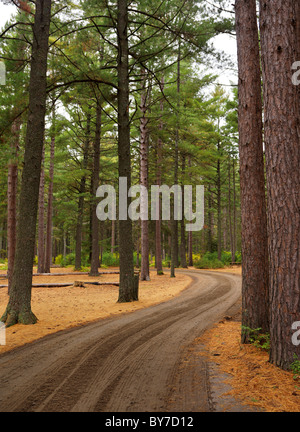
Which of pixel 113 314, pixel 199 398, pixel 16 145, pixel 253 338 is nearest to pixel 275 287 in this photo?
pixel 253 338

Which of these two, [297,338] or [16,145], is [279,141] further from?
[16,145]

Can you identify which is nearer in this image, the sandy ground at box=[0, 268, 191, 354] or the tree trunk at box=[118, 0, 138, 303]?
the sandy ground at box=[0, 268, 191, 354]

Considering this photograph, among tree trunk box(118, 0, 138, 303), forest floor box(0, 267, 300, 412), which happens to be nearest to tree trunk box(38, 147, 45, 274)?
forest floor box(0, 267, 300, 412)

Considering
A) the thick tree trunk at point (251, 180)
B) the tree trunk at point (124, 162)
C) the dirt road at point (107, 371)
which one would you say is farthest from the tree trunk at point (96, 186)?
the thick tree trunk at point (251, 180)

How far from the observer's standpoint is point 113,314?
325 inches

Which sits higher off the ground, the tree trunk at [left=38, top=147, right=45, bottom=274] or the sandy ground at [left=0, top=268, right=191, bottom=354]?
the tree trunk at [left=38, top=147, right=45, bottom=274]

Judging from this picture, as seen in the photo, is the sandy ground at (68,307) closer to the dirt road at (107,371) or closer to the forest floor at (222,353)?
the forest floor at (222,353)

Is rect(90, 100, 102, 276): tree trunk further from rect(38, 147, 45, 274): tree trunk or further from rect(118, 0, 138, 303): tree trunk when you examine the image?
rect(118, 0, 138, 303): tree trunk

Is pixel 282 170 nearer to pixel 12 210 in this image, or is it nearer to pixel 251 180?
pixel 251 180

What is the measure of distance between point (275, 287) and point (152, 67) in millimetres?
10553

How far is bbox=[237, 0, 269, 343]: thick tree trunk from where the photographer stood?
5.24 m

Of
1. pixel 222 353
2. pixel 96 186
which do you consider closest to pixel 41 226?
pixel 96 186

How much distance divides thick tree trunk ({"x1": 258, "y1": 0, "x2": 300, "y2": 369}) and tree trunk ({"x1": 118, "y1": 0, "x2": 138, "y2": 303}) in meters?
6.25

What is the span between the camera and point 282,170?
4168 millimetres
